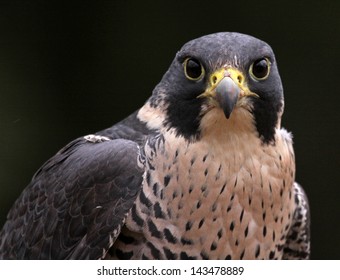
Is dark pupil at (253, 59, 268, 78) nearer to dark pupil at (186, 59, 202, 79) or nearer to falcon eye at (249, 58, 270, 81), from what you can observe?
falcon eye at (249, 58, 270, 81)

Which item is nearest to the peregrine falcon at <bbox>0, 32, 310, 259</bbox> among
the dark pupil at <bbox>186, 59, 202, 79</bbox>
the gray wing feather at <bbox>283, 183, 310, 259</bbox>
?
the dark pupil at <bbox>186, 59, 202, 79</bbox>

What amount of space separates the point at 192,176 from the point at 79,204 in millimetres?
448

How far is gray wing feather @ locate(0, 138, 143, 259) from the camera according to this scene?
9.95ft

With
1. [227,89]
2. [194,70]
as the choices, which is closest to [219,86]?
[227,89]

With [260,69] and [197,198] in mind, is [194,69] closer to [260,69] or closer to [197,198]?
[260,69]

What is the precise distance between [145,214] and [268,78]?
26.5 inches

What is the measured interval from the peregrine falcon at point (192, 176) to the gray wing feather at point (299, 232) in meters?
0.31

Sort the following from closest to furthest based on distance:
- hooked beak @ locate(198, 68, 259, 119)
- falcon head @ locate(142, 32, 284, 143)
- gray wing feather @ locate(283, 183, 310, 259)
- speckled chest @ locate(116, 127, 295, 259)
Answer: hooked beak @ locate(198, 68, 259, 119)
falcon head @ locate(142, 32, 284, 143)
speckled chest @ locate(116, 127, 295, 259)
gray wing feather @ locate(283, 183, 310, 259)

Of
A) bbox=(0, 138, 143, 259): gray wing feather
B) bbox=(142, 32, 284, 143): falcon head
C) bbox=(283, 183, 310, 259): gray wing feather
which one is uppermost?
bbox=(142, 32, 284, 143): falcon head

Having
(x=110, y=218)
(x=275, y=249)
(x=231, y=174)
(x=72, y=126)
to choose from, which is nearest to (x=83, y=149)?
(x=110, y=218)

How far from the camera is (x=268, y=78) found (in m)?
3.01

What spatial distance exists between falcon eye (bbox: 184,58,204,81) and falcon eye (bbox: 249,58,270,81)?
181mm

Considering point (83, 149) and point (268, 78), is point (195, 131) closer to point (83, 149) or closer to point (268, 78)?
point (268, 78)

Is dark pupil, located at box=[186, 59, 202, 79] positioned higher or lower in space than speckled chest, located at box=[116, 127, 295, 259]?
higher
